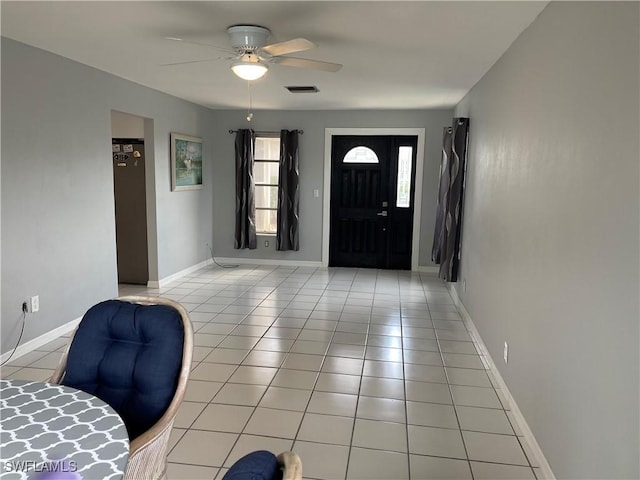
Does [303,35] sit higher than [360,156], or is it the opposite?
[303,35]

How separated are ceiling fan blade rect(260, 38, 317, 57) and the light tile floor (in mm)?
2142

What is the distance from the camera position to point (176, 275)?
6.09 metres

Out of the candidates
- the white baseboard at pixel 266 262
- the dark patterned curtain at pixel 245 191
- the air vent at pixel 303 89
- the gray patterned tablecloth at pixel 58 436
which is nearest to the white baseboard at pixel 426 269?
the white baseboard at pixel 266 262

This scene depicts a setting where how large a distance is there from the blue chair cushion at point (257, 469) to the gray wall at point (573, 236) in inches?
46.0

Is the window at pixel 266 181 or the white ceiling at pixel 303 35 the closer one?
the white ceiling at pixel 303 35

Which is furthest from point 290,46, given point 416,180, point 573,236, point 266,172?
point 266,172

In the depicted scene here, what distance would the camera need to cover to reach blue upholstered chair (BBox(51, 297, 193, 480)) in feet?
5.28

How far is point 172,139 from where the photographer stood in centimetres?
572

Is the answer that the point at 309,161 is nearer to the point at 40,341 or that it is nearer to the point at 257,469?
the point at 40,341

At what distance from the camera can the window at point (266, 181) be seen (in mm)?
7055

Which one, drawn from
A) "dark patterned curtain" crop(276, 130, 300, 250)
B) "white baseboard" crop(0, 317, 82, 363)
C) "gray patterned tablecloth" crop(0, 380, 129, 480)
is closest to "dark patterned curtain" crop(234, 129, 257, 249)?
"dark patterned curtain" crop(276, 130, 300, 250)

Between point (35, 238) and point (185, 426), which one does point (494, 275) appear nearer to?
point (185, 426)

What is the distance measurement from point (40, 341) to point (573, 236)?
384 cm

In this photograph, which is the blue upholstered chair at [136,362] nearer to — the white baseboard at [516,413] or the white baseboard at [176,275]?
the white baseboard at [516,413]
